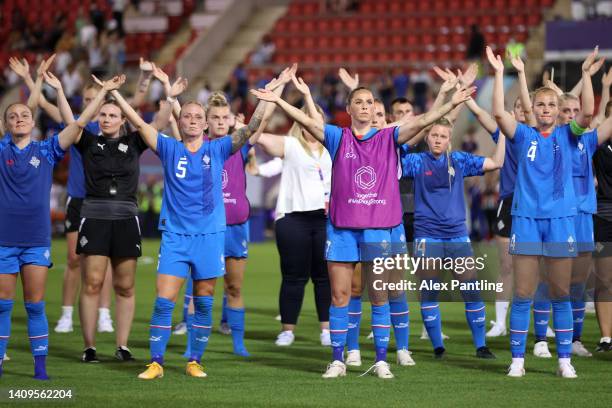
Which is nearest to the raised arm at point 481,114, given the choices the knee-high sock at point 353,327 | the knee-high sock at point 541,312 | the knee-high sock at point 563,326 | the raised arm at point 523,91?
the raised arm at point 523,91

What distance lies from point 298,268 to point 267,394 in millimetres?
2914

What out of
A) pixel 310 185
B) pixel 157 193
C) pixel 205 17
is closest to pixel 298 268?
pixel 310 185

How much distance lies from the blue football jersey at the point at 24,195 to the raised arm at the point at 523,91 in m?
3.70

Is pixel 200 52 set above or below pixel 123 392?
above

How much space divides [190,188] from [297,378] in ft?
5.54

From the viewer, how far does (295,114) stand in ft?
27.6

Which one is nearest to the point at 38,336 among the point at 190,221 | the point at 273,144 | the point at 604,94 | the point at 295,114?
the point at 190,221

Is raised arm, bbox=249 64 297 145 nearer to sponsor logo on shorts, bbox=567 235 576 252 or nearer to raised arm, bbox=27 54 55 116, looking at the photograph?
raised arm, bbox=27 54 55 116

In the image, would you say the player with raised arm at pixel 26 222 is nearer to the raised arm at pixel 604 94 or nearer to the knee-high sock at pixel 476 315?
the knee-high sock at pixel 476 315

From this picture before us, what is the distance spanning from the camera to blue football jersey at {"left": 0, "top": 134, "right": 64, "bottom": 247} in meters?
8.45

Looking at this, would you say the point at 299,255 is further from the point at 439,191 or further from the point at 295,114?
the point at 295,114

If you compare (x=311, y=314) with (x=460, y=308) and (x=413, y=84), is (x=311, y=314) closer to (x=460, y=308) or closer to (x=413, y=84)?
(x=460, y=308)

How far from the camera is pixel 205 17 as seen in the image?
109ft

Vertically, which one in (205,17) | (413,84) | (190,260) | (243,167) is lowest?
(190,260)
